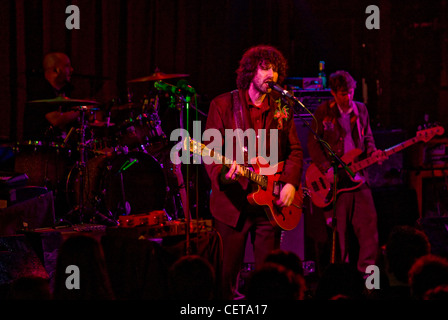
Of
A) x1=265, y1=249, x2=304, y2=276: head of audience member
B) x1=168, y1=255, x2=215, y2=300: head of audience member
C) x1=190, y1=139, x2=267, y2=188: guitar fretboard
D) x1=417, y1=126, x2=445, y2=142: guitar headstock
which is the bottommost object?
x1=168, y1=255, x2=215, y2=300: head of audience member

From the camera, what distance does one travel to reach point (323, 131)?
605 cm

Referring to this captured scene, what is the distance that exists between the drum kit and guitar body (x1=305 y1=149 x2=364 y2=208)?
4.99ft

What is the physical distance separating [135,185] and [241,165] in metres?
3.02

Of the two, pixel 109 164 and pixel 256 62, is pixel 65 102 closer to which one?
pixel 109 164

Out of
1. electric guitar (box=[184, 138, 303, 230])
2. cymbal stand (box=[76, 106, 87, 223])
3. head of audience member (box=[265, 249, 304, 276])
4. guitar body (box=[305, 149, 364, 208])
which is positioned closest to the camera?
head of audience member (box=[265, 249, 304, 276])

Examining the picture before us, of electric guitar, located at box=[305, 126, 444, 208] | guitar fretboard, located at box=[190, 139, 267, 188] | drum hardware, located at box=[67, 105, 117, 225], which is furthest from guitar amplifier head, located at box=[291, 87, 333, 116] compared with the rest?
guitar fretboard, located at box=[190, 139, 267, 188]

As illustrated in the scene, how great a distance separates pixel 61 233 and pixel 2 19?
3285mm

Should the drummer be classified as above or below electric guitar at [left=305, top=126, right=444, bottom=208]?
above

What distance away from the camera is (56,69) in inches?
263

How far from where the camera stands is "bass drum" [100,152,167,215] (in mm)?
6855

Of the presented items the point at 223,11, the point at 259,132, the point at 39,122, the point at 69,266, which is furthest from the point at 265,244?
the point at 223,11

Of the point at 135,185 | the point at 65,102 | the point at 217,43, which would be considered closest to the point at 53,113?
the point at 65,102

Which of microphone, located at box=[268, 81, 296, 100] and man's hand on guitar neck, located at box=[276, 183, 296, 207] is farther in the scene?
man's hand on guitar neck, located at box=[276, 183, 296, 207]

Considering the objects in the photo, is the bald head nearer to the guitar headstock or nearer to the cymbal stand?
the cymbal stand
